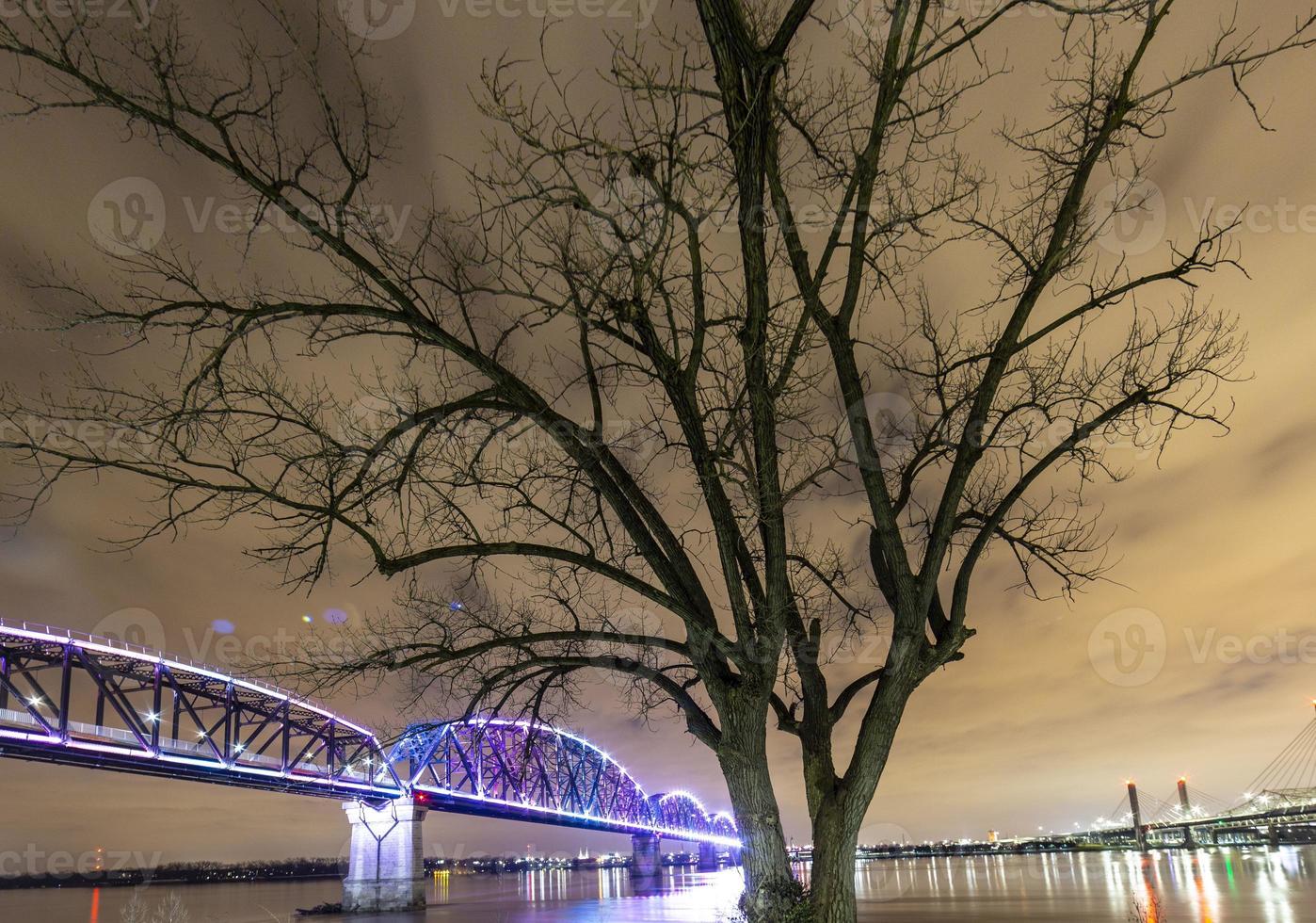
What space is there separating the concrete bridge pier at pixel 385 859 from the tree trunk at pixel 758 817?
76.6m

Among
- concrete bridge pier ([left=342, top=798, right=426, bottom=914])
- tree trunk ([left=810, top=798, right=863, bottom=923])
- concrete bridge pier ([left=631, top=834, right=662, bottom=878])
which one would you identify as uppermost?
tree trunk ([left=810, top=798, right=863, bottom=923])

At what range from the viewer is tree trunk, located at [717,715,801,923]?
8477mm

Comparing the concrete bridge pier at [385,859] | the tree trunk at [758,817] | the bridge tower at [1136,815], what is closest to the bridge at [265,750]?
the concrete bridge pier at [385,859]

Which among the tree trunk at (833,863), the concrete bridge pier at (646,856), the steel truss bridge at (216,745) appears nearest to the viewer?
the tree trunk at (833,863)

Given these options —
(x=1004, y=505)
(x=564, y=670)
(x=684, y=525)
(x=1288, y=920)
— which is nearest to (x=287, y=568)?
(x=564, y=670)

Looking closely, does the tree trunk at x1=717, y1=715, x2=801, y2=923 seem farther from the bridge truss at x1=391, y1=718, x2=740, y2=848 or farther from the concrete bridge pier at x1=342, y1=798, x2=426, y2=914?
the concrete bridge pier at x1=342, y1=798, x2=426, y2=914

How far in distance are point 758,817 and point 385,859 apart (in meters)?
81.1

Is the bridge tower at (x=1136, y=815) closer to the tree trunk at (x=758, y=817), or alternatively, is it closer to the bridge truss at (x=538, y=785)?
the bridge truss at (x=538, y=785)

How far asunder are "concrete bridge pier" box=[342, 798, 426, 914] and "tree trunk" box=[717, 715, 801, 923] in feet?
251

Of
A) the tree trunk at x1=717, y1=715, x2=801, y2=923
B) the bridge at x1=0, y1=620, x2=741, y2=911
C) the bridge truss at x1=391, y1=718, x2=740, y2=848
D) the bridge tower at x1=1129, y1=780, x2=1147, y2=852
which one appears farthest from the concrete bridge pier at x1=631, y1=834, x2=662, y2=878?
the tree trunk at x1=717, y1=715, x2=801, y2=923

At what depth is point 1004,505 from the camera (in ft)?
27.5

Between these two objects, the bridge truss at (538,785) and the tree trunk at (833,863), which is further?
the bridge truss at (538,785)

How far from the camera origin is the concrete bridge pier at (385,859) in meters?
74.7

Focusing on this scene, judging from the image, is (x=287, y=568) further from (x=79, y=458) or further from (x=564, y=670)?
(x=564, y=670)
